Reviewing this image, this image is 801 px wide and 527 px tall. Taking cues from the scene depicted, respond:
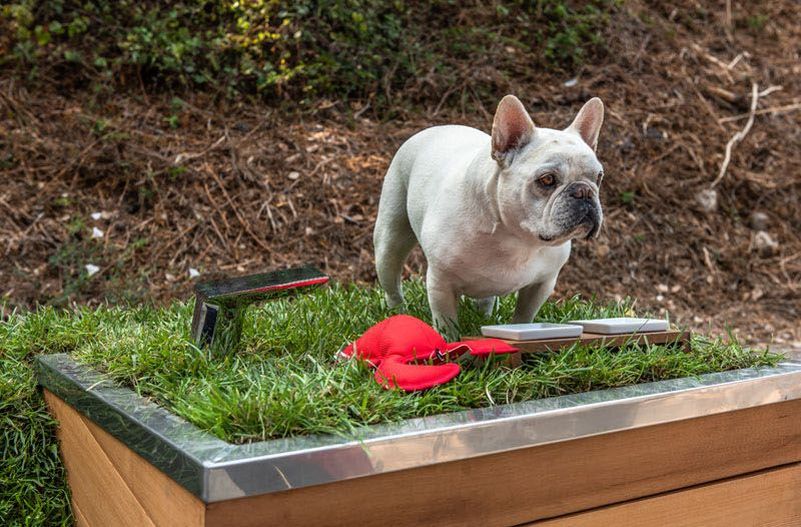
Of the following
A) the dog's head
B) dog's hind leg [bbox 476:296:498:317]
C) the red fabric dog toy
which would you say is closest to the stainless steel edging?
the red fabric dog toy

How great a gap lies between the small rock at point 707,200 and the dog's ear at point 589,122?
152 inches

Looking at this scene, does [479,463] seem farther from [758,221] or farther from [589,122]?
[758,221]

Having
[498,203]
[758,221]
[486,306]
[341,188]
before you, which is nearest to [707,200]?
[758,221]

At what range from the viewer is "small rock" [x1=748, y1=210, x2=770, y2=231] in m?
5.70

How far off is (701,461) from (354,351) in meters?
0.85

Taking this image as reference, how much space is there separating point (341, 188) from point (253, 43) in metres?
1.18

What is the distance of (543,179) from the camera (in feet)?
6.15

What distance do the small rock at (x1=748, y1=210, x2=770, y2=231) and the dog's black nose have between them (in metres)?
4.34

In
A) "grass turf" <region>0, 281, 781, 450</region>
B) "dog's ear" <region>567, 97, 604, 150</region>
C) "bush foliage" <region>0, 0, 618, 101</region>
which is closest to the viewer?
"grass turf" <region>0, 281, 781, 450</region>

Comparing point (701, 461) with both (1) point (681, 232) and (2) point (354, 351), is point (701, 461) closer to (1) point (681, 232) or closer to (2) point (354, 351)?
(2) point (354, 351)

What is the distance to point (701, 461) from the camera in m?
1.94

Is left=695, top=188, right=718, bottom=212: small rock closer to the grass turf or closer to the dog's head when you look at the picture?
the grass turf

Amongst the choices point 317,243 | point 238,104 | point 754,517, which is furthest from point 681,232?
point 754,517

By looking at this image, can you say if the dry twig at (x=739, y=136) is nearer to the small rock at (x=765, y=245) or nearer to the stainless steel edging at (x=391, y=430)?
the small rock at (x=765, y=245)
